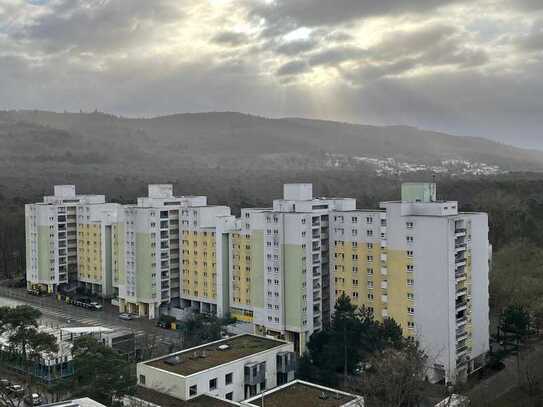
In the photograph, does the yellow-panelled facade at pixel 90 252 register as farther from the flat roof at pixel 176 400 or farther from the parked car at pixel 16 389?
the flat roof at pixel 176 400

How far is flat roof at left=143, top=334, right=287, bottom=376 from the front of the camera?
25.9 meters

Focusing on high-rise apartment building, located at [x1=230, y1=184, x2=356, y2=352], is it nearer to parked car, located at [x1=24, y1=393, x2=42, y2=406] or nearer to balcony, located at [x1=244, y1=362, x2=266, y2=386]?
balcony, located at [x1=244, y1=362, x2=266, y2=386]

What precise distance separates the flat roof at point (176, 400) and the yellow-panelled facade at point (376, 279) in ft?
37.2

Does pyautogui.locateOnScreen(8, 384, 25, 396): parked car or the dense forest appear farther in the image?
the dense forest

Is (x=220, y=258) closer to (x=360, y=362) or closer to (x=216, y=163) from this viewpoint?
(x=360, y=362)

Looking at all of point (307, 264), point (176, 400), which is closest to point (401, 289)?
point (307, 264)

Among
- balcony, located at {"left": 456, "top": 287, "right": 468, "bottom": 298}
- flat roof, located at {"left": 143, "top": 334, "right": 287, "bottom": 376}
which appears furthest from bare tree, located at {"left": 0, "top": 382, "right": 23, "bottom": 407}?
balcony, located at {"left": 456, "top": 287, "right": 468, "bottom": 298}

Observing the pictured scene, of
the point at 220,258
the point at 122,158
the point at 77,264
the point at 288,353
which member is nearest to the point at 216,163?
the point at 122,158

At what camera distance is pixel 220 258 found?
40312 millimetres

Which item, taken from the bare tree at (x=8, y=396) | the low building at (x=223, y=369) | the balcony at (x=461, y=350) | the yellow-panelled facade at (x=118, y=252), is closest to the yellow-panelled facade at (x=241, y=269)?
the low building at (x=223, y=369)

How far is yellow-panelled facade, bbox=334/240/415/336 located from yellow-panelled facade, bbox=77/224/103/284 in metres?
23.6

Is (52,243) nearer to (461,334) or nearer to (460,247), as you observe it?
(460,247)

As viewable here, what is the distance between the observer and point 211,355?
2781 centimetres

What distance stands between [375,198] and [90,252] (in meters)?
54.4
